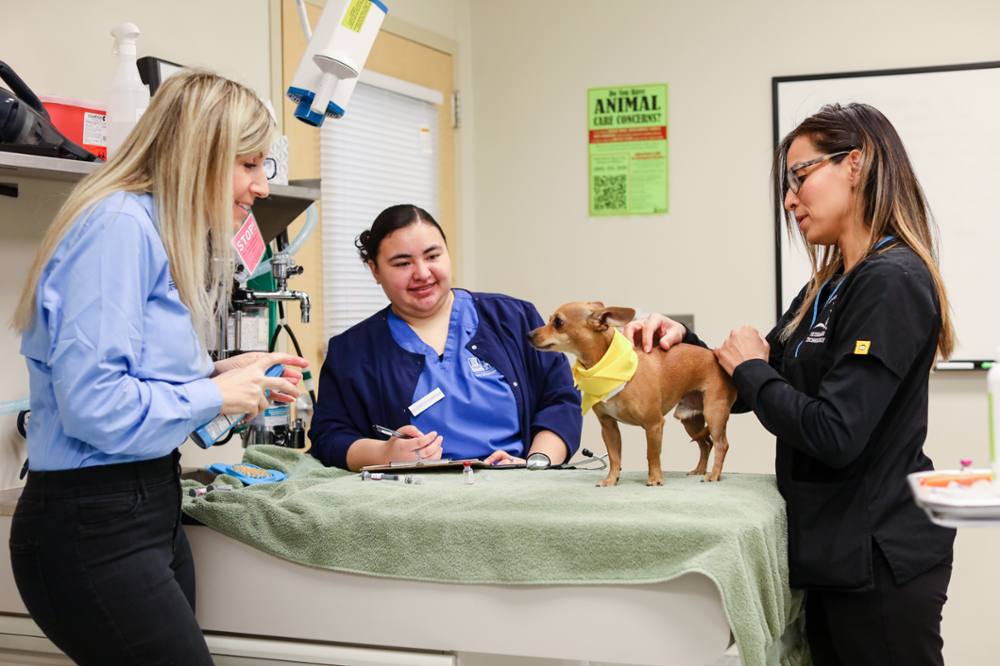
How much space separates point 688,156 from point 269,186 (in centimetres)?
175

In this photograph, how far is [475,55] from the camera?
3.31 m

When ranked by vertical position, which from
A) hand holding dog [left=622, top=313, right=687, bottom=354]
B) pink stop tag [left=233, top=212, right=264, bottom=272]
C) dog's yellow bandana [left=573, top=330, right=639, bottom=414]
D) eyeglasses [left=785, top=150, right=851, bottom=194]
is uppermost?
eyeglasses [left=785, top=150, right=851, bottom=194]

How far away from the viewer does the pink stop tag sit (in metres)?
1.71

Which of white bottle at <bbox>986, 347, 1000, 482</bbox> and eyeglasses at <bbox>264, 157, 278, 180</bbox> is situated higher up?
eyeglasses at <bbox>264, 157, 278, 180</bbox>

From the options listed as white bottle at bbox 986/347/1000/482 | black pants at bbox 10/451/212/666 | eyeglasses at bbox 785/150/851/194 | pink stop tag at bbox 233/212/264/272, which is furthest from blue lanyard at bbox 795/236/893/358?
pink stop tag at bbox 233/212/264/272

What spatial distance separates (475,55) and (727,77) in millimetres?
1025

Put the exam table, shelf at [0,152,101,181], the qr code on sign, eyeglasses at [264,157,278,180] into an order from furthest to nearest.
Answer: the qr code on sign → eyeglasses at [264,157,278,180] → shelf at [0,152,101,181] → the exam table

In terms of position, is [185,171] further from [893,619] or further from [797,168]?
[893,619]

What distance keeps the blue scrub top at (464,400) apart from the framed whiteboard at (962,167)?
149cm

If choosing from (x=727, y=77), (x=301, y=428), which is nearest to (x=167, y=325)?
(x=301, y=428)

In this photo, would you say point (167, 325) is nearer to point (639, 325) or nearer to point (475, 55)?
point (639, 325)

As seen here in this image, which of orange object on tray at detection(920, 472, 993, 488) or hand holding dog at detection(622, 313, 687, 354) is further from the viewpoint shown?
hand holding dog at detection(622, 313, 687, 354)

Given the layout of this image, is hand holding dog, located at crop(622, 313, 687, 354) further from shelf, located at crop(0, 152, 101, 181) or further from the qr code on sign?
the qr code on sign

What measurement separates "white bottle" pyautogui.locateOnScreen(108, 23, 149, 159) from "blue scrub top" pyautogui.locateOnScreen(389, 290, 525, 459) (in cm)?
73
